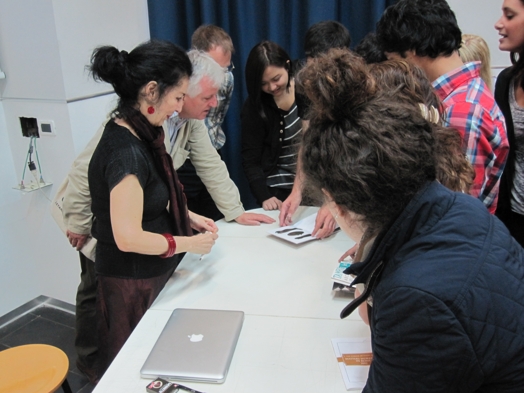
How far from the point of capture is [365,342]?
1.12 metres

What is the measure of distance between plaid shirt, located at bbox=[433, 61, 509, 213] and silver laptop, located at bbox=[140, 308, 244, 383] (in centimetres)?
81

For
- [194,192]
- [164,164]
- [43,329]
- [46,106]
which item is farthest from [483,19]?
[43,329]

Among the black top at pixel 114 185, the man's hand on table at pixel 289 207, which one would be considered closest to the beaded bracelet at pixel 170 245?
the black top at pixel 114 185

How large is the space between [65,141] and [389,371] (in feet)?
6.65

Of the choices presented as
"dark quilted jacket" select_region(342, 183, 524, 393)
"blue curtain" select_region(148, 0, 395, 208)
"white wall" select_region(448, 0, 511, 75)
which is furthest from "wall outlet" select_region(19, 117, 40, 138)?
"white wall" select_region(448, 0, 511, 75)

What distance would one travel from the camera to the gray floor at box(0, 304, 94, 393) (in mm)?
2516

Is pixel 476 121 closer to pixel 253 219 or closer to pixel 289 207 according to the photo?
pixel 289 207

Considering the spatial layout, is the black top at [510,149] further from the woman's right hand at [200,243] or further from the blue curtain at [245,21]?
the woman's right hand at [200,243]

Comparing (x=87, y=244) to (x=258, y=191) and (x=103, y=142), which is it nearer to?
(x=103, y=142)

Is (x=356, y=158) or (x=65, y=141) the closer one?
(x=356, y=158)

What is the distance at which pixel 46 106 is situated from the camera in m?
2.29

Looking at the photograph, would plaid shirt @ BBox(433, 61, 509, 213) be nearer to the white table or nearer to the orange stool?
the white table

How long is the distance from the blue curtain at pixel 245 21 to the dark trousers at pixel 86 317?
→ 1.21m

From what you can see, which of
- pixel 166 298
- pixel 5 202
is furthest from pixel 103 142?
pixel 5 202
